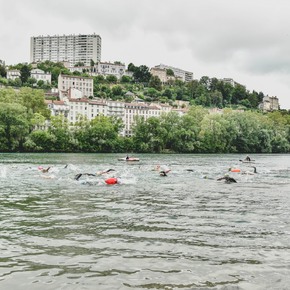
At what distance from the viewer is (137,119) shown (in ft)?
461

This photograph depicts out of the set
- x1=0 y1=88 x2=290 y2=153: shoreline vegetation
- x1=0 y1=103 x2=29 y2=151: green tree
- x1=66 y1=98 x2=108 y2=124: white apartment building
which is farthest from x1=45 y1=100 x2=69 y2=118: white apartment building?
x1=0 y1=103 x2=29 y2=151: green tree

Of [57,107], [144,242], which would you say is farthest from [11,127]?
[144,242]

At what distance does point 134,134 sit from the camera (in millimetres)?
138250

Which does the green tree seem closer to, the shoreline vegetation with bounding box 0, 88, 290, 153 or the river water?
the shoreline vegetation with bounding box 0, 88, 290, 153

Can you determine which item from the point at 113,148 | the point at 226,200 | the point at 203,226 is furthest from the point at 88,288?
the point at 113,148

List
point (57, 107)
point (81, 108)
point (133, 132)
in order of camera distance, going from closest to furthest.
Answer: point (133, 132) → point (57, 107) → point (81, 108)

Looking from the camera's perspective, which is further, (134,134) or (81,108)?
(81,108)

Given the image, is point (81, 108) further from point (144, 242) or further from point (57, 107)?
point (144, 242)

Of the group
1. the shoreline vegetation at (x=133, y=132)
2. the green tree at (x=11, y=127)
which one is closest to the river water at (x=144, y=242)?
the green tree at (x=11, y=127)

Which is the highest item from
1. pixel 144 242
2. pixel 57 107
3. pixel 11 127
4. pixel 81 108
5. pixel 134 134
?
pixel 81 108

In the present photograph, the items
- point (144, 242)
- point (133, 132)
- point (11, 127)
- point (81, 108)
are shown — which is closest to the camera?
point (144, 242)

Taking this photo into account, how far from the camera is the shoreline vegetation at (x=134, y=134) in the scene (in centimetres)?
11644

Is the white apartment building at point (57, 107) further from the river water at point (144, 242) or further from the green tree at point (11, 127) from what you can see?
the river water at point (144, 242)

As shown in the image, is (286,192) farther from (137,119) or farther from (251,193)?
(137,119)
